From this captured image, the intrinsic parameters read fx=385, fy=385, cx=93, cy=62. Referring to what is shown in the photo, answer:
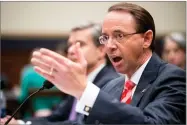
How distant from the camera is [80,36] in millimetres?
2123

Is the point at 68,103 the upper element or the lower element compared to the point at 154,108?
lower

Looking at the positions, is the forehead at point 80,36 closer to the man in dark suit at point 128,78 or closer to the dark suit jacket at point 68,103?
the dark suit jacket at point 68,103

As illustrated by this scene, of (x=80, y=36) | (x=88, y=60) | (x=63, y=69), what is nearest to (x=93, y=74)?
(x=88, y=60)

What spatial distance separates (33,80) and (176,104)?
94cm

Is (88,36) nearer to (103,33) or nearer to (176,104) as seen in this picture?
(103,33)

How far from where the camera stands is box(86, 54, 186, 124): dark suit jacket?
1.14 m

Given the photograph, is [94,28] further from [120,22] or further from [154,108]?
[154,108]

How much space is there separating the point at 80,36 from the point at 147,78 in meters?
0.84

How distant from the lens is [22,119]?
5.66ft

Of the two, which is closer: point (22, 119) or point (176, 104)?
point (176, 104)

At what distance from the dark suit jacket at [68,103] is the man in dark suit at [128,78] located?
17cm

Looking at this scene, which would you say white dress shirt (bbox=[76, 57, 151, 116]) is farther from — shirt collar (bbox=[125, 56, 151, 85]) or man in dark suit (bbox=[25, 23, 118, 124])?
man in dark suit (bbox=[25, 23, 118, 124])

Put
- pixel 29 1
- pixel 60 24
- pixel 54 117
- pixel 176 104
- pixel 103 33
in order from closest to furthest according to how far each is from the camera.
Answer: pixel 176 104
pixel 103 33
pixel 29 1
pixel 60 24
pixel 54 117

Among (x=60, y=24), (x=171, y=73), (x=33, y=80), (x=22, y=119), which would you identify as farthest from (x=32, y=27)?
(x=171, y=73)
